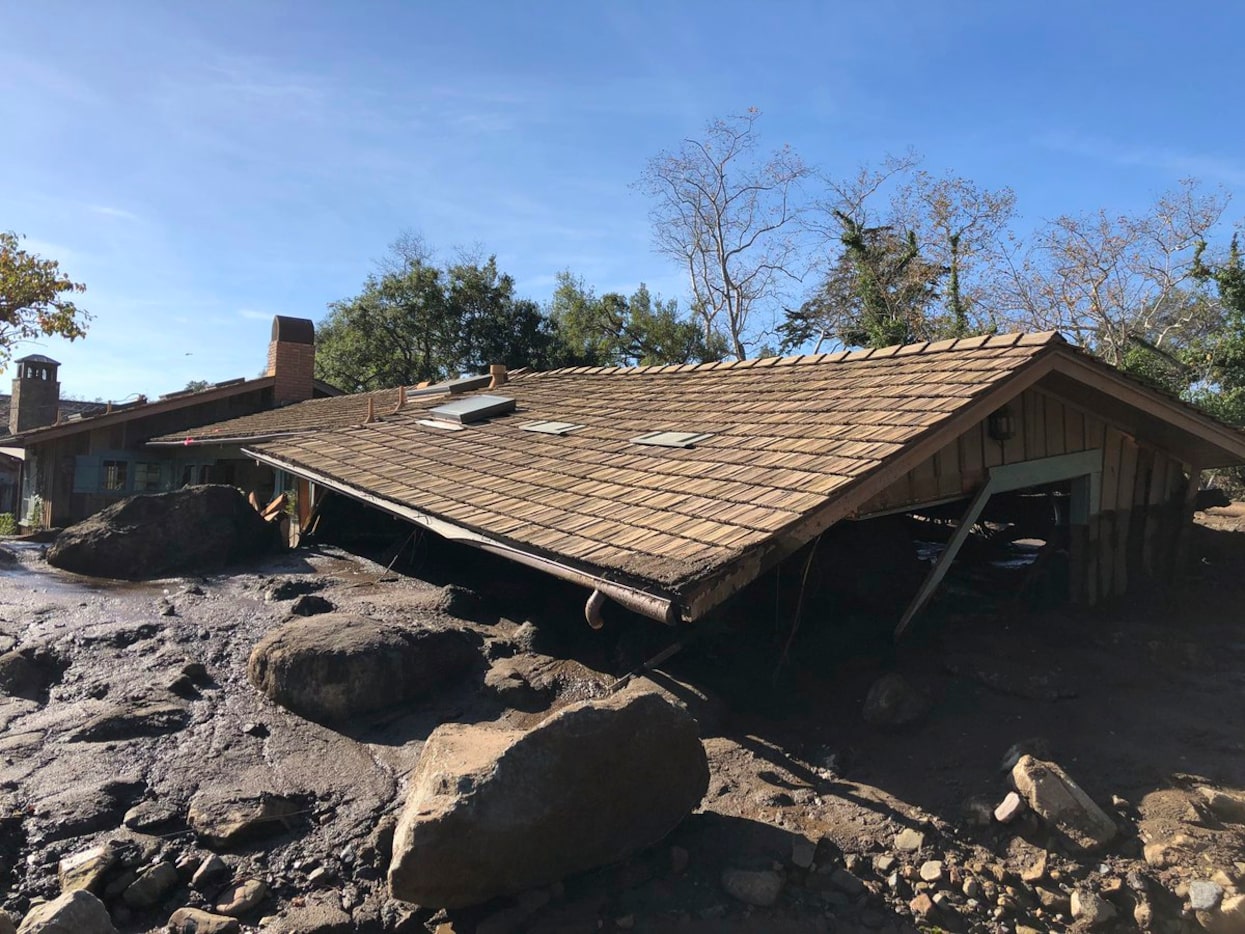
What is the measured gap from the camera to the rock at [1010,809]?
13.0 feet

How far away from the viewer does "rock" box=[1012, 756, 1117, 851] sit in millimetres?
3840

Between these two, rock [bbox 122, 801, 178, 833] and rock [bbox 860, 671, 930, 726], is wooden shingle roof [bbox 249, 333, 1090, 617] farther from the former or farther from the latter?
rock [bbox 122, 801, 178, 833]

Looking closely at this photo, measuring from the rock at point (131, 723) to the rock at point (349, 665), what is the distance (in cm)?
64

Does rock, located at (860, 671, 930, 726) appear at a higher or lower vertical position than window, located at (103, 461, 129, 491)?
lower

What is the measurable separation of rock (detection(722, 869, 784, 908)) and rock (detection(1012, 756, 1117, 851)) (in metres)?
1.38

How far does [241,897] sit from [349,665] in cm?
217

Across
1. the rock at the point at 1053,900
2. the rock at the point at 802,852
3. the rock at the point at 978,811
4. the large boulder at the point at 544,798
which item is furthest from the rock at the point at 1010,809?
the large boulder at the point at 544,798

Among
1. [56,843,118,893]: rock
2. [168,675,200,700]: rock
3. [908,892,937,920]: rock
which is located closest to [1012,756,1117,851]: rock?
[908,892,937,920]: rock

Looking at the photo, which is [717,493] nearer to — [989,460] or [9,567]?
[989,460]

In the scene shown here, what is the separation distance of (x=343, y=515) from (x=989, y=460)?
9.87m

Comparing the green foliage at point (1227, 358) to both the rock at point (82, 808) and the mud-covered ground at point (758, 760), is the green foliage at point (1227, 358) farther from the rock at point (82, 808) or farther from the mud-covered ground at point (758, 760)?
the rock at point (82, 808)

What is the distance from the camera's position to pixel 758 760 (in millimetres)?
5039

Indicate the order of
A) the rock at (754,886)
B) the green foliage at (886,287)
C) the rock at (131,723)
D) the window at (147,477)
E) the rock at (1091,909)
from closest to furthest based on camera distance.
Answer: the rock at (1091,909) → the rock at (754,886) → the rock at (131,723) → the window at (147,477) → the green foliage at (886,287)

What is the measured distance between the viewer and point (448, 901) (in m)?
3.55
